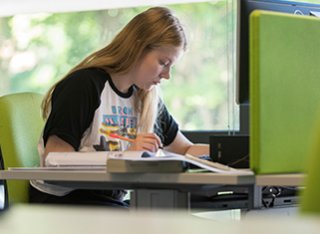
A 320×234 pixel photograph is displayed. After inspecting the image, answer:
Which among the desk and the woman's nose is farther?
the woman's nose

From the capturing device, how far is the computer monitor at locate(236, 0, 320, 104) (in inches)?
73.0

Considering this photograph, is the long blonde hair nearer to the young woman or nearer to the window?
the young woman

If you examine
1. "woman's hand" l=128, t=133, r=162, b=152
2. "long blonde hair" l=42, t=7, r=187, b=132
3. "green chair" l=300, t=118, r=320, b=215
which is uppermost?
"long blonde hair" l=42, t=7, r=187, b=132

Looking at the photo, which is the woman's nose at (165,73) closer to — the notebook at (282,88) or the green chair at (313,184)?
the notebook at (282,88)

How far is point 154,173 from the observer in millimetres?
1556

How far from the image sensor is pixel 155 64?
2363 millimetres

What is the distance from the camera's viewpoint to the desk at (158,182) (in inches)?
59.2

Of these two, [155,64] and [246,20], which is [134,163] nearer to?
[246,20]

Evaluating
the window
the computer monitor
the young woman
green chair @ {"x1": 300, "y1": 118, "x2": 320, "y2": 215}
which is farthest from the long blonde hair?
green chair @ {"x1": 300, "y1": 118, "x2": 320, "y2": 215}

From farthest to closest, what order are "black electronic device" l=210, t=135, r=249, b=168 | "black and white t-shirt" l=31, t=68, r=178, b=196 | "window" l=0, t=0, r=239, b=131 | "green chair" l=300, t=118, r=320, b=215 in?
"window" l=0, t=0, r=239, b=131 → "black and white t-shirt" l=31, t=68, r=178, b=196 → "black electronic device" l=210, t=135, r=249, b=168 → "green chair" l=300, t=118, r=320, b=215

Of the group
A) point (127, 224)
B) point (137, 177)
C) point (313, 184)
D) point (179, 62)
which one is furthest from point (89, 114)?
point (127, 224)

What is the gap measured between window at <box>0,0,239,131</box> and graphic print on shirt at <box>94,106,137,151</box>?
0.85m

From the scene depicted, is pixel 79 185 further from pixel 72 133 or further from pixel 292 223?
pixel 292 223

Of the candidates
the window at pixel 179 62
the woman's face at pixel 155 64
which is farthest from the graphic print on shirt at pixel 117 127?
the window at pixel 179 62
